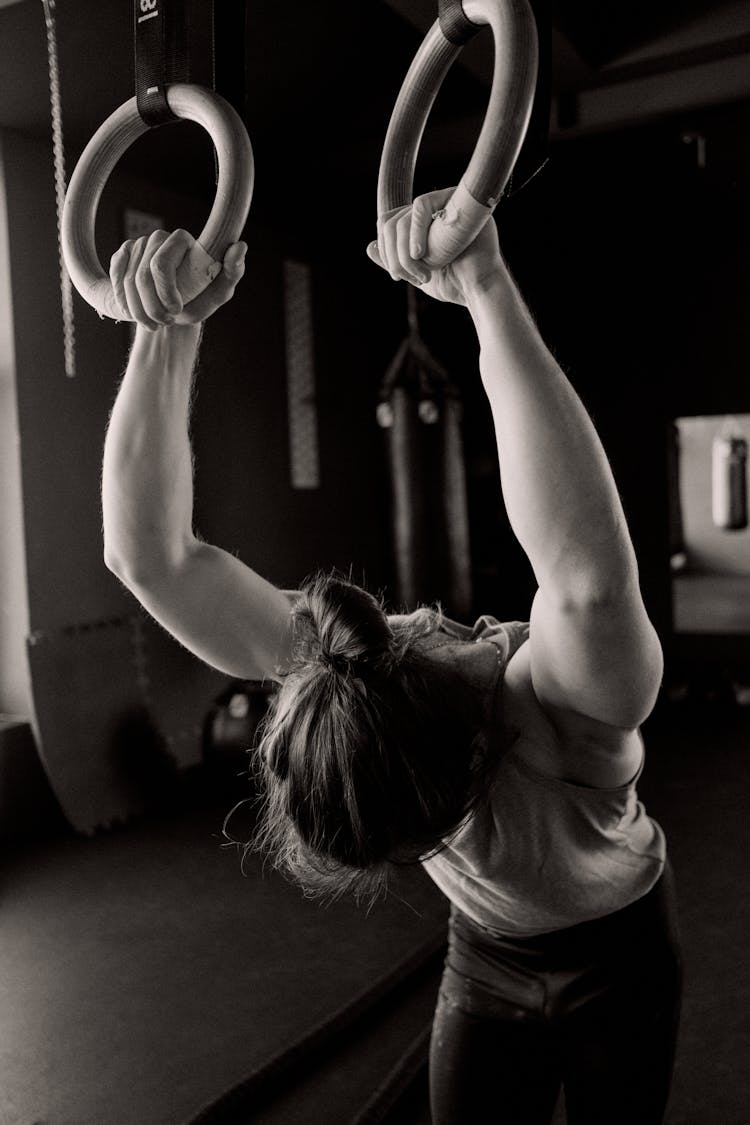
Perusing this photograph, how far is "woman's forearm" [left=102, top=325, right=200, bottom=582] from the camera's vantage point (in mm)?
1134

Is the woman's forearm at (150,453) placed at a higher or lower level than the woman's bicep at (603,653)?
higher

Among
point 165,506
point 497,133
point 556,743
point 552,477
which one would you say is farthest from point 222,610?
point 497,133

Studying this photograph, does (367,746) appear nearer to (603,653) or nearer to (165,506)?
(603,653)

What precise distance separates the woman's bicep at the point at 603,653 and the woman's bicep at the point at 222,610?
404mm

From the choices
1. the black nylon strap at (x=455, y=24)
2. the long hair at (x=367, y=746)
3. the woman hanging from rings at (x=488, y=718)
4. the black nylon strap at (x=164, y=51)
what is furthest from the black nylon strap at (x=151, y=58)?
the long hair at (x=367, y=746)

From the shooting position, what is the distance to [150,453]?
3.75 feet

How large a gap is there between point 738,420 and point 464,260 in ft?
19.7

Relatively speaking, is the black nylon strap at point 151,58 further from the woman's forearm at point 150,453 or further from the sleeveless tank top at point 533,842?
the sleeveless tank top at point 533,842

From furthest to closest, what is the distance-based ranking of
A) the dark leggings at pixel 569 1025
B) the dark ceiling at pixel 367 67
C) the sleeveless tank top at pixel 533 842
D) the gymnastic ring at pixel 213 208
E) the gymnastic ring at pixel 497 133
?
the dark ceiling at pixel 367 67, the dark leggings at pixel 569 1025, the sleeveless tank top at pixel 533 842, the gymnastic ring at pixel 213 208, the gymnastic ring at pixel 497 133

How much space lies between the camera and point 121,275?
98cm

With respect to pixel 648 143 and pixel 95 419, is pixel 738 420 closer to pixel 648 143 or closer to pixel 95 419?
pixel 648 143

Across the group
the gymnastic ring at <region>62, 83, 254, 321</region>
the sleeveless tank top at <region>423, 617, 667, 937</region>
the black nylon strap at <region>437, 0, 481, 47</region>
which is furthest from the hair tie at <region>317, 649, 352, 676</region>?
the black nylon strap at <region>437, 0, 481, 47</region>

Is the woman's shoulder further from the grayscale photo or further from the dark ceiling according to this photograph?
the dark ceiling

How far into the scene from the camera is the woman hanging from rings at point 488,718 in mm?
860
